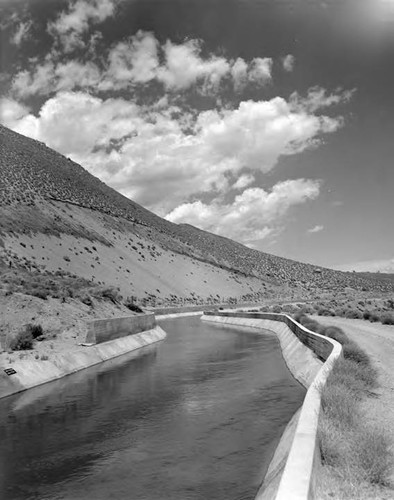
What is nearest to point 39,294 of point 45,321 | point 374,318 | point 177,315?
point 45,321

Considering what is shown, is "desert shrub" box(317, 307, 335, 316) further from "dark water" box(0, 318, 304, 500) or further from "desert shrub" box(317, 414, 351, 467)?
"desert shrub" box(317, 414, 351, 467)

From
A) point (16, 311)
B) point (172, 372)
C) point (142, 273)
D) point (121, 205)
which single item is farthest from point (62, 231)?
point (172, 372)

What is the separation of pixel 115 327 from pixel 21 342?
35.9 feet

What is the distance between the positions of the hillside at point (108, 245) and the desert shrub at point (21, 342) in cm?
3418

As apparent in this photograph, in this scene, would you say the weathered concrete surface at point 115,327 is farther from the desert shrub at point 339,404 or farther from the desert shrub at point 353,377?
the desert shrub at point 339,404

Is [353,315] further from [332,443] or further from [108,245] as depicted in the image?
[108,245]

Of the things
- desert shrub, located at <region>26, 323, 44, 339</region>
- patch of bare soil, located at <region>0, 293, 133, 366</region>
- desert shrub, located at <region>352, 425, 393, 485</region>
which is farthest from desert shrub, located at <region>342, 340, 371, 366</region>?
desert shrub, located at <region>26, 323, 44, 339</region>

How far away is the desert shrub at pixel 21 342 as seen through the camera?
1025 inches

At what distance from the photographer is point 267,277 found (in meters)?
161

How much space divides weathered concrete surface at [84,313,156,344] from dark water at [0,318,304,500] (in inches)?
217

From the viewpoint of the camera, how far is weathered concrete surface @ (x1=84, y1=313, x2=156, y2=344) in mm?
31938

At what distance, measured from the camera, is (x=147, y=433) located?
14.8 meters

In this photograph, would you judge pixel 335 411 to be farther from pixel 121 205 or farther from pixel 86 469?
pixel 121 205

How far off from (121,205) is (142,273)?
47.0 meters
